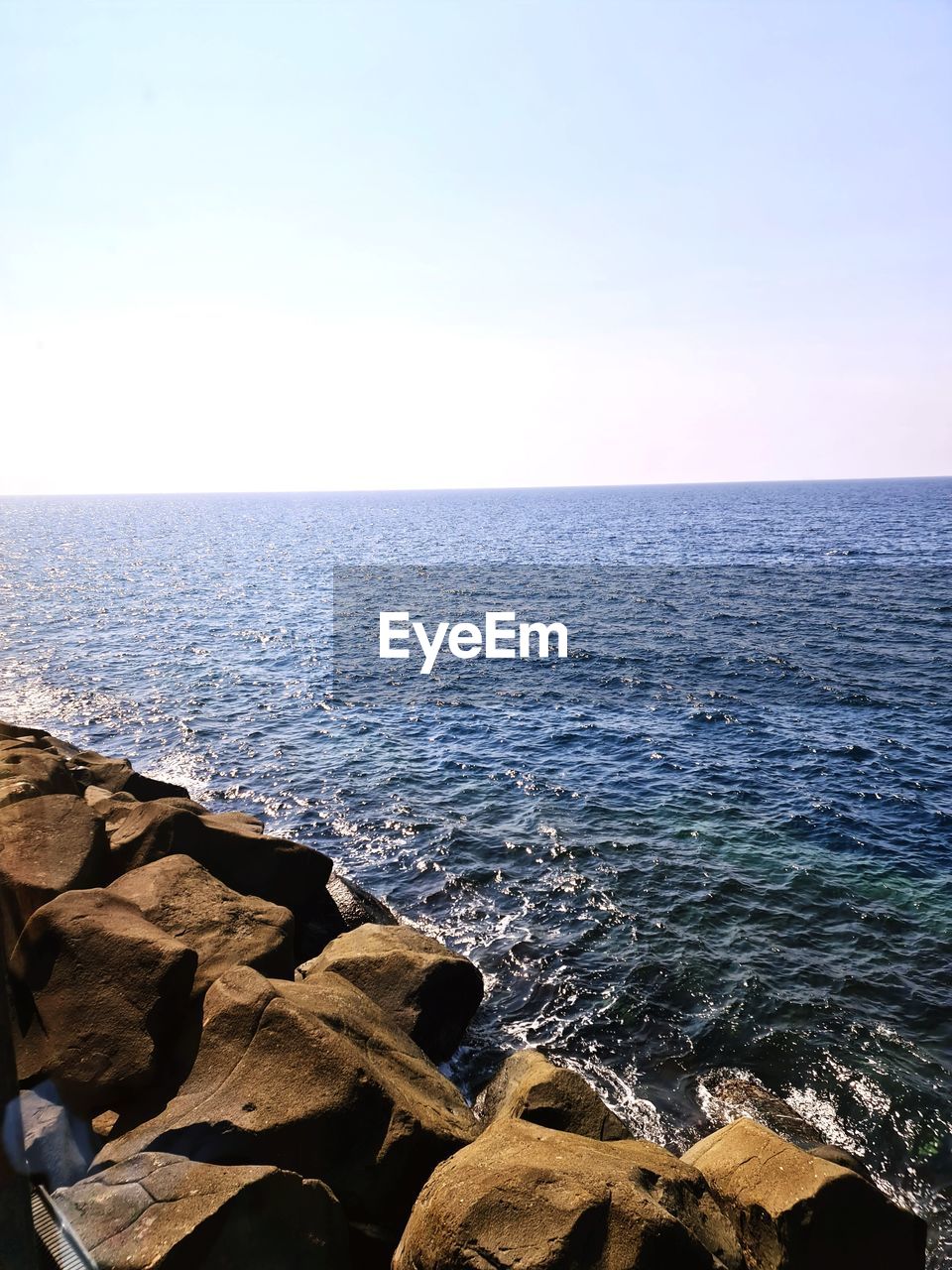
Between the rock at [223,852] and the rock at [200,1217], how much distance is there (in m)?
7.49

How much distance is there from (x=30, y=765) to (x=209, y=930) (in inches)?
284

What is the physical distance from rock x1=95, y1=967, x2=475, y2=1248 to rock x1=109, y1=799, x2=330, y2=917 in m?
5.64

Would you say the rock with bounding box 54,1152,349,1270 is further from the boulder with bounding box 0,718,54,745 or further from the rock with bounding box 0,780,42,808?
the boulder with bounding box 0,718,54,745

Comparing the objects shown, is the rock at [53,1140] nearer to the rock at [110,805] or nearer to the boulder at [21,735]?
the rock at [110,805]

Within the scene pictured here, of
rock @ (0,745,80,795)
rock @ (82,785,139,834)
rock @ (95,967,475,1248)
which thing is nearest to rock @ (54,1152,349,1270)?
rock @ (95,967,475,1248)

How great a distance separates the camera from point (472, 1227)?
22.5 feet

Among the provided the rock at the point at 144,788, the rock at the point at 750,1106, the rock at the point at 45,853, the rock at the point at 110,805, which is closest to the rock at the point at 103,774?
the rock at the point at 144,788

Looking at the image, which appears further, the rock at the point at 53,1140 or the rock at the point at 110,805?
the rock at the point at 110,805

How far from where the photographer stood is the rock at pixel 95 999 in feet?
28.7

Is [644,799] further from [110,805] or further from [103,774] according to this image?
[103,774]

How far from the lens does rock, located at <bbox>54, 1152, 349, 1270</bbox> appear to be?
631cm

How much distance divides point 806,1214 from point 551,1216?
350 centimetres

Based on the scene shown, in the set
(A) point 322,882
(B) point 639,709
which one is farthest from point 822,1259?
(B) point 639,709

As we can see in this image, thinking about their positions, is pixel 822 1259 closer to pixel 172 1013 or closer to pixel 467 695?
pixel 172 1013
